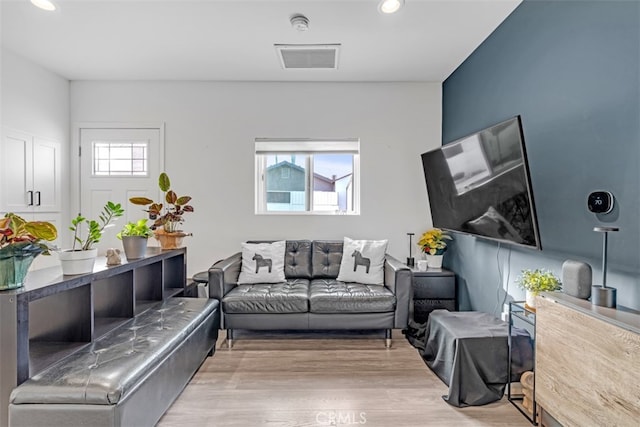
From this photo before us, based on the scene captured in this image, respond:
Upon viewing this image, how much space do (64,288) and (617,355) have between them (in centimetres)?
240

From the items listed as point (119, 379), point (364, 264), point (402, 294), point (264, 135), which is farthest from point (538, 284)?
point (264, 135)

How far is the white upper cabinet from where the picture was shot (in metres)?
3.02

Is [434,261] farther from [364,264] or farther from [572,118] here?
[572,118]

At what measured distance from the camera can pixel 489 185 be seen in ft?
7.07

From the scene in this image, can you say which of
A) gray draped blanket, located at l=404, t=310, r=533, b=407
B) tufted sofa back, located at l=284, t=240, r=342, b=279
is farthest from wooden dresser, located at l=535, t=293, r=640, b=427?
tufted sofa back, located at l=284, t=240, r=342, b=279

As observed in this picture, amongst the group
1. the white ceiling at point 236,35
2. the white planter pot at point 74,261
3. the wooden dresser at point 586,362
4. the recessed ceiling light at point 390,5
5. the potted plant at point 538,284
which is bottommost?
the wooden dresser at point 586,362

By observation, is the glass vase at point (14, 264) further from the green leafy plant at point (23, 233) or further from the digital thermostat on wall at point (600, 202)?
the digital thermostat on wall at point (600, 202)

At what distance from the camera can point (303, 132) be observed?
12.4ft

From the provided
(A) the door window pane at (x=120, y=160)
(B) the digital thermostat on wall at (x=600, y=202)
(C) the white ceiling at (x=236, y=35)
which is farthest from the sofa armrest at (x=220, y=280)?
(B) the digital thermostat on wall at (x=600, y=202)

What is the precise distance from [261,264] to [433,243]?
181cm

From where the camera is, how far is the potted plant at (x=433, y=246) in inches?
137

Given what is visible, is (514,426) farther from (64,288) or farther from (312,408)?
(64,288)

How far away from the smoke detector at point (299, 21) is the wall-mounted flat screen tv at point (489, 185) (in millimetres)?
1462

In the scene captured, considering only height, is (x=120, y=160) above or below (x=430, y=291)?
above
